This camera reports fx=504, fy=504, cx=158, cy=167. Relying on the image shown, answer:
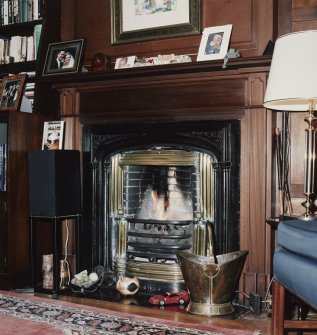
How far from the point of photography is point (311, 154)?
2471 mm

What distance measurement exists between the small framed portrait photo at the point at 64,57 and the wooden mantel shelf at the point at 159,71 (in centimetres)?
7

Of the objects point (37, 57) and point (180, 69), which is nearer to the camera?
point (180, 69)

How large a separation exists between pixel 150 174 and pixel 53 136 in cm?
70

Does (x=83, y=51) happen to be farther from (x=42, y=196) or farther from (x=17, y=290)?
(x=17, y=290)

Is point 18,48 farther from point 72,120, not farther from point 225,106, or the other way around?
point 225,106

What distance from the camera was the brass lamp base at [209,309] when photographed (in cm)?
271

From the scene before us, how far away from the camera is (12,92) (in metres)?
3.55

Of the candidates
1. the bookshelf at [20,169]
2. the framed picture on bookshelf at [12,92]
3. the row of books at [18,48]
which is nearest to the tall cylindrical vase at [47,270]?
the bookshelf at [20,169]

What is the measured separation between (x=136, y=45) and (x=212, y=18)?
0.55 meters

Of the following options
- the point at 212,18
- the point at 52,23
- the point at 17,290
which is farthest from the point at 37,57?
the point at 17,290

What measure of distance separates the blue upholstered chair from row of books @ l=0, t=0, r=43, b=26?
258 centimetres

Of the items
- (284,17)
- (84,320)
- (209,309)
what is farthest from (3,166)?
(284,17)

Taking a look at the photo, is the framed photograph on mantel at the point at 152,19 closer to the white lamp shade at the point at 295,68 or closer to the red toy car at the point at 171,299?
the white lamp shade at the point at 295,68

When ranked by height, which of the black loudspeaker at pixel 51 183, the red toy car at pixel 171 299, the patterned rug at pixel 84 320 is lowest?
the patterned rug at pixel 84 320
